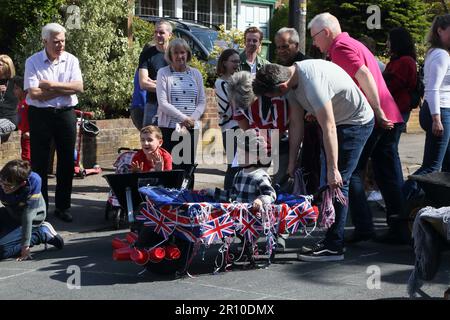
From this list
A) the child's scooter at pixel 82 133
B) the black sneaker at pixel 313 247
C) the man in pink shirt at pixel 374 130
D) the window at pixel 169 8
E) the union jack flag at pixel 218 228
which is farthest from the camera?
the window at pixel 169 8

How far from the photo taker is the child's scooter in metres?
10.6

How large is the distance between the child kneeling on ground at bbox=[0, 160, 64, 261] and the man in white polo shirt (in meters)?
1.24

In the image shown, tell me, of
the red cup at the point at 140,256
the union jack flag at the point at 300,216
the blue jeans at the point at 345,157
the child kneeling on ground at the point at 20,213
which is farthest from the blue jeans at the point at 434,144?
the child kneeling on ground at the point at 20,213

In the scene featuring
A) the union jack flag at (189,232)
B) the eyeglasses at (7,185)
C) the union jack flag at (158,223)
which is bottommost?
the union jack flag at (189,232)

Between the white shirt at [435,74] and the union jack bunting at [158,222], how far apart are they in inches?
113

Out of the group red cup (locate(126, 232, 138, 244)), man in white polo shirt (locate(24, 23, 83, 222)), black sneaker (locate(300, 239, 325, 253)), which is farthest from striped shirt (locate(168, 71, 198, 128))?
black sneaker (locate(300, 239, 325, 253))

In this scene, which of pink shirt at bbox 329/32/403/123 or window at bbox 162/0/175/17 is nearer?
pink shirt at bbox 329/32/403/123

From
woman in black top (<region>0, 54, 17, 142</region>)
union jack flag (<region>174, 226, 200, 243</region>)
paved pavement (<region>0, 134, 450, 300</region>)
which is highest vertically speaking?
woman in black top (<region>0, 54, 17, 142</region>)

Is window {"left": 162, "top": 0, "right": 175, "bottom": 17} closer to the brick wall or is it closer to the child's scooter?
the brick wall

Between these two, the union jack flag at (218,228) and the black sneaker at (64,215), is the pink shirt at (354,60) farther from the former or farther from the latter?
the black sneaker at (64,215)

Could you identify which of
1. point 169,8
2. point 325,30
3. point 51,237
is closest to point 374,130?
point 325,30

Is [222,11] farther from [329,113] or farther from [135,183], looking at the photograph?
[329,113]

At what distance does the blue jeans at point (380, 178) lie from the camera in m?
7.21
